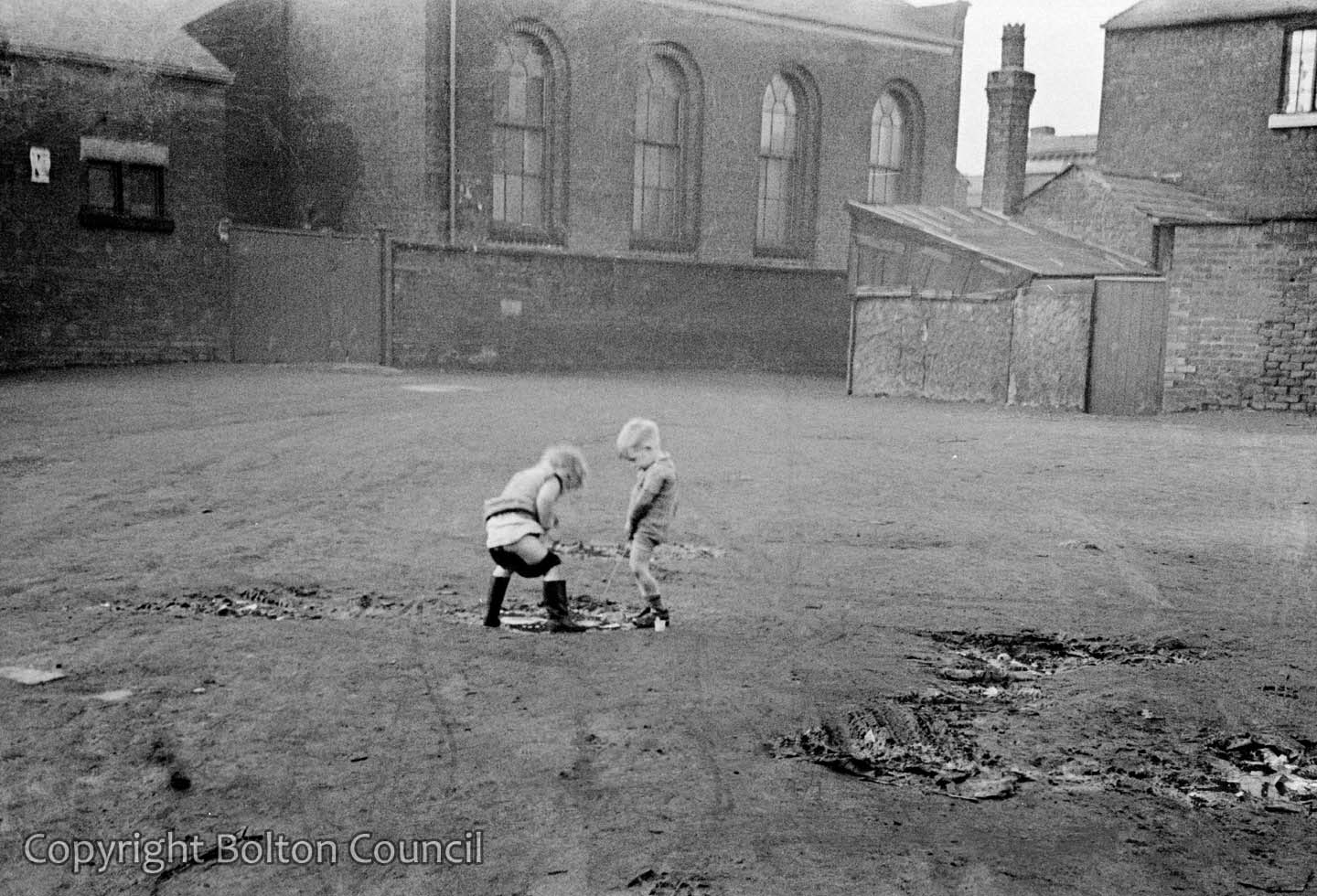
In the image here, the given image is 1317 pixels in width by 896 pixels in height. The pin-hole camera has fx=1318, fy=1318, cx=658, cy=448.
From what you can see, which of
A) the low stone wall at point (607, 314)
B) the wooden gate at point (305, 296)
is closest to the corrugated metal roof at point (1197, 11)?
the low stone wall at point (607, 314)

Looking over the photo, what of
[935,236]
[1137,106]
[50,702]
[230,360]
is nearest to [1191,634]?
[50,702]

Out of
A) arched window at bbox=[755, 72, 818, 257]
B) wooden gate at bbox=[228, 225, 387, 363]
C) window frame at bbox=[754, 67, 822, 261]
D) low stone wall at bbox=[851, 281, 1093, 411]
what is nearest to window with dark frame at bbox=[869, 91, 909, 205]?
window frame at bbox=[754, 67, 822, 261]

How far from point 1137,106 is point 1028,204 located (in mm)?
3718

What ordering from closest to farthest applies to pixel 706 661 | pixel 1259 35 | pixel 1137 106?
pixel 706 661
pixel 1259 35
pixel 1137 106

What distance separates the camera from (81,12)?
2150 centimetres

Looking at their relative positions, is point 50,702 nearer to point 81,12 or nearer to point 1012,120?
point 81,12

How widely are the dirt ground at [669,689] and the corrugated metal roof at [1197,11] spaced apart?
19.0m

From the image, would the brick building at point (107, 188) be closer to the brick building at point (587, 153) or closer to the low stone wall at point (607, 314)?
the brick building at point (587, 153)

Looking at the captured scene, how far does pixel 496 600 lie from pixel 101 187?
1783 centimetres

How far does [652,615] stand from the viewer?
6461 millimetres

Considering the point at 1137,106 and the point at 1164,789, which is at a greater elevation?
the point at 1137,106

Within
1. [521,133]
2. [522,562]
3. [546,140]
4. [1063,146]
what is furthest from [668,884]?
[1063,146]

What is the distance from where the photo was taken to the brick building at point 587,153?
81.3ft

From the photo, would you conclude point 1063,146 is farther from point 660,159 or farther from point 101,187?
point 101,187
